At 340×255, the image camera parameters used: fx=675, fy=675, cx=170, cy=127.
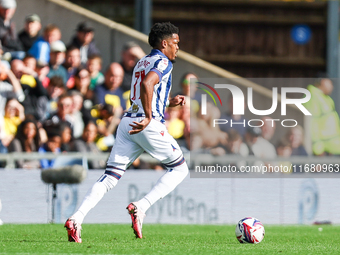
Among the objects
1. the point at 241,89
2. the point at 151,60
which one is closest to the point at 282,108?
the point at 241,89

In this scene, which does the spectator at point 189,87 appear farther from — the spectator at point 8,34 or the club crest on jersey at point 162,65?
the club crest on jersey at point 162,65

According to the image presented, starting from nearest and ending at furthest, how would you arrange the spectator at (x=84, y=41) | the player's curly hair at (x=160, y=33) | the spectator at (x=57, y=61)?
the player's curly hair at (x=160, y=33) < the spectator at (x=57, y=61) < the spectator at (x=84, y=41)

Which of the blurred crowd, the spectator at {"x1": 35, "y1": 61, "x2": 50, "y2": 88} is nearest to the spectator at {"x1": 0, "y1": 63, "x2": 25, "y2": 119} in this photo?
the blurred crowd

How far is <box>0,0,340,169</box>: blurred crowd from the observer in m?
10.8

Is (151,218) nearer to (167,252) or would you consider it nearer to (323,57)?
(167,252)

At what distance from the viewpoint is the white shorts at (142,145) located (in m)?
6.70

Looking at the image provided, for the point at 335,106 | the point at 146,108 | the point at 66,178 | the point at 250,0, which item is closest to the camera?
the point at 146,108

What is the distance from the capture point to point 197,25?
17391 millimetres

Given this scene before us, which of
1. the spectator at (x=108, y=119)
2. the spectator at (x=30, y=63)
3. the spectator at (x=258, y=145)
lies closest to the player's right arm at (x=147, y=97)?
the spectator at (x=108, y=119)

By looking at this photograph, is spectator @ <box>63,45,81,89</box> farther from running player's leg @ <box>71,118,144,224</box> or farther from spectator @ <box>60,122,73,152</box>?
running player's leg @ <box>71,118,144,224</box>

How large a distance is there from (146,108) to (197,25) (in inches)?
444

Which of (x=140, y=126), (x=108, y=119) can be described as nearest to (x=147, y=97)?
(x=140, y=126)

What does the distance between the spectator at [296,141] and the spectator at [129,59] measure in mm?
3124

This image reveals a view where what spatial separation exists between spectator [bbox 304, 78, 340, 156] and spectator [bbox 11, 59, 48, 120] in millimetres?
4943
